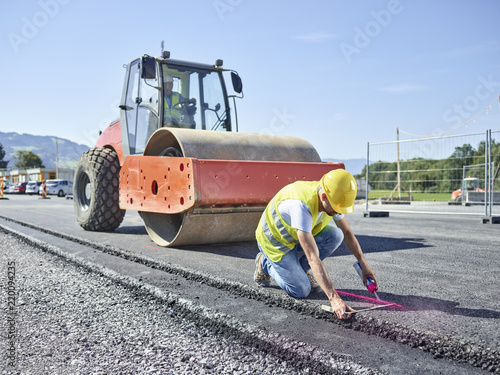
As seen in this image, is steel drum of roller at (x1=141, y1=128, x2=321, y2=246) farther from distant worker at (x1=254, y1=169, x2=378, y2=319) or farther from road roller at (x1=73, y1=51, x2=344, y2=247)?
distant worker at (x1=254, y1=169, x2=378, y2=319)

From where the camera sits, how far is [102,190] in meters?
7.42

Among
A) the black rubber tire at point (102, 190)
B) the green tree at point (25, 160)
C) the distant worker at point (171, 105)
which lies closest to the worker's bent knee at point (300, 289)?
the distant worker at point (171, 105)

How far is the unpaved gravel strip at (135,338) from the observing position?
2383mm

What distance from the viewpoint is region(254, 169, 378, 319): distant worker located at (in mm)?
3068

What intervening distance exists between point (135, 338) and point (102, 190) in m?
5.03

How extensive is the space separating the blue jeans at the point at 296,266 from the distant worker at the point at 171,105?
142 inches

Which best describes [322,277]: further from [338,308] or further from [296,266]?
[296,266]

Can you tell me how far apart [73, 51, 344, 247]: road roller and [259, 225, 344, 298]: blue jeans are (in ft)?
5.40

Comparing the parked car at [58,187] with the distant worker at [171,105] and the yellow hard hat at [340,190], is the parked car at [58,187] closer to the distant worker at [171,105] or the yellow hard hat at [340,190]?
the distant worker at [171,105]

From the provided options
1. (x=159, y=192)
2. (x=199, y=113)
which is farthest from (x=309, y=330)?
(x=199, y=113)

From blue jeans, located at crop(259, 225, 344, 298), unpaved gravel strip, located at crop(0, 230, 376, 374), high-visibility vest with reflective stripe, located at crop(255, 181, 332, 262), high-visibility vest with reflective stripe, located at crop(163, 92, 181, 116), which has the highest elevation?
high-visibility vest with reflective stripe, located at crop(163, 92, 181, 116)

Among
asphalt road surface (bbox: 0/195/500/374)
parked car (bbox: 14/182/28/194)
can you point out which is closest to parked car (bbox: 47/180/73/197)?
parked car (bbox: 14/182/28/194)

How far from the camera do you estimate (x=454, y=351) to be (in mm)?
2496

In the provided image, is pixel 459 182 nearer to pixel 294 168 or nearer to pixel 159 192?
pixel 294 168
